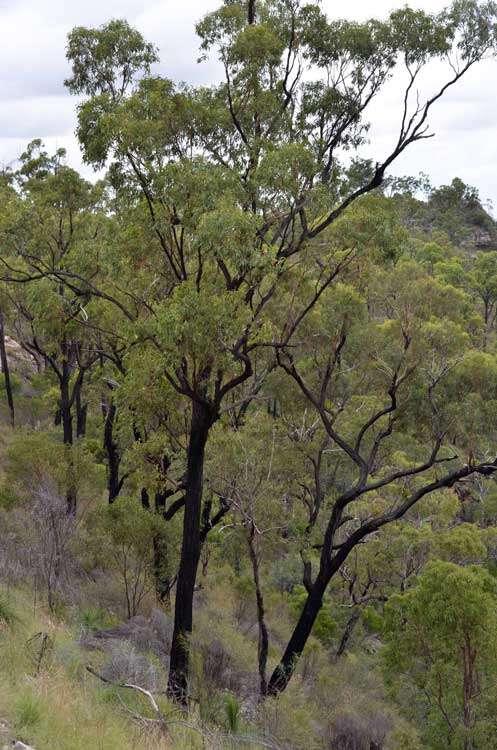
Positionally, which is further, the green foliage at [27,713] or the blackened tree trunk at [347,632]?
the blackened tree trunk at [347,632]

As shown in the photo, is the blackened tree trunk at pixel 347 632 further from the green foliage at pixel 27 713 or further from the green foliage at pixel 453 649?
the green foliage at pixel 27 713

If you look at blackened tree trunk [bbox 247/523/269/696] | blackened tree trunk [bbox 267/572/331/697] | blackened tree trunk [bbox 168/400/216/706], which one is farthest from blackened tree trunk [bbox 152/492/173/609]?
blackened tree trunk [bbox 168/400/216/706]

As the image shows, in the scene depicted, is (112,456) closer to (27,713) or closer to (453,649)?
(453,649)

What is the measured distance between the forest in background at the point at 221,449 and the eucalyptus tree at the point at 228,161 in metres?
0.03

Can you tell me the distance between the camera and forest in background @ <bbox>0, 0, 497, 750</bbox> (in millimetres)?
9219

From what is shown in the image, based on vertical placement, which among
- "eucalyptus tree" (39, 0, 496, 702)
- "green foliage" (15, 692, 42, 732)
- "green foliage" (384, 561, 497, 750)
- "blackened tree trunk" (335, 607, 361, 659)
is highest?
"eucalyptus tree" (39, 0, 496, 702)

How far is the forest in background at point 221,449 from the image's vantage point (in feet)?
30.2

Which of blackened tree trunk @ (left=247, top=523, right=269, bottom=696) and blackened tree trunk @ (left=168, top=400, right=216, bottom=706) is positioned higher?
blackened tree trunk @ (left=168, top=400, right=216, bottom=706)

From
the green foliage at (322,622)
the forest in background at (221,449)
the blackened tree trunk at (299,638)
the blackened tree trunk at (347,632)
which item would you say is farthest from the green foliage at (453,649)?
the green foliage at (322,622)

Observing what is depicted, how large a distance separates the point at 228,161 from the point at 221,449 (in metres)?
5.03

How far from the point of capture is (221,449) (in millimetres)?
13438

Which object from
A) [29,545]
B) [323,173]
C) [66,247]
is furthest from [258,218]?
[66,247]

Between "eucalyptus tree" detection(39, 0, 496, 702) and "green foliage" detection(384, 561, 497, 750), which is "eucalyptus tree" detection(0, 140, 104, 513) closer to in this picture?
"eucalyptus tree" detection(39, 0, 496, 702)

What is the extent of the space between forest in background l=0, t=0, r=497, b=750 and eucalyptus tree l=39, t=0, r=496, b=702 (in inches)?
1.3
